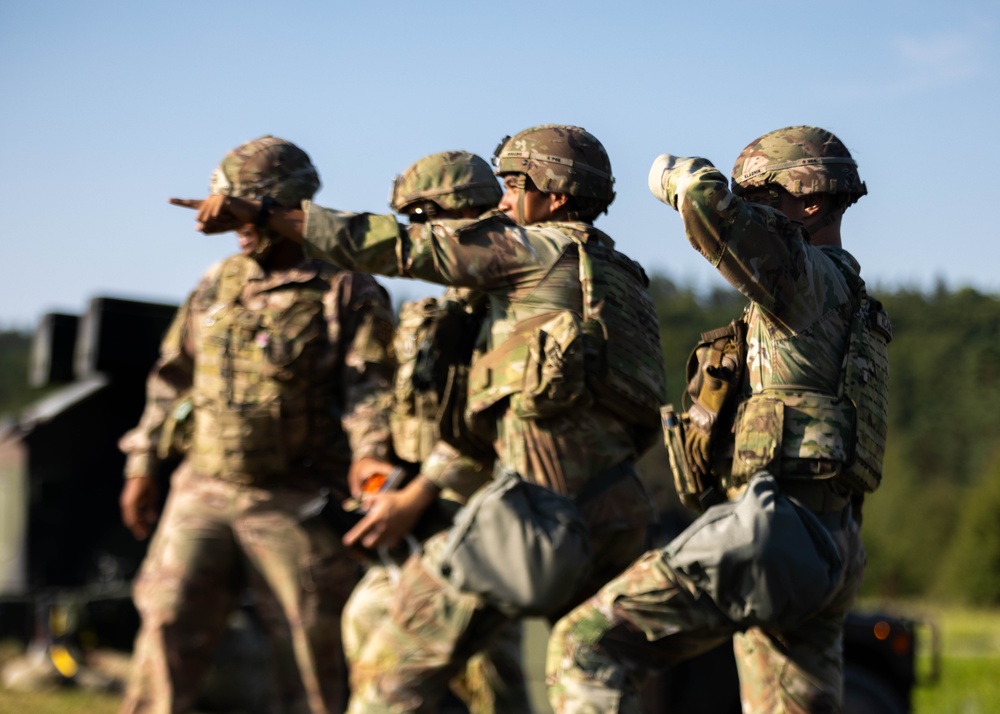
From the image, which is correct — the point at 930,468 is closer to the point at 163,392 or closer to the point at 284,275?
the point at 163,392

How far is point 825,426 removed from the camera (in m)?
4.41

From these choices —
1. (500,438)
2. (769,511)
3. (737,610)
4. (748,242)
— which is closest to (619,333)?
(500,438)

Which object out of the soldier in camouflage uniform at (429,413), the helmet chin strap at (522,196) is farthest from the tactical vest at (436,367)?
the helmet chin strap at (522,196)

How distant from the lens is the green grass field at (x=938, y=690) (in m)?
8.57

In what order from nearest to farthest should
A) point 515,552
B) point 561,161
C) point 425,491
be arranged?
1. point 515,552
2. point 561,161
3. point 425,491

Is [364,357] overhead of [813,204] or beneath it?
beneath

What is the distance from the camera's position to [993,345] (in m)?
9.96

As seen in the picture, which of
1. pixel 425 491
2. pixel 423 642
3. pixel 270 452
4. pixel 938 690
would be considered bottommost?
pixel 938 690

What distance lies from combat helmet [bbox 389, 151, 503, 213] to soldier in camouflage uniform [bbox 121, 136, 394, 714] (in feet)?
2.12

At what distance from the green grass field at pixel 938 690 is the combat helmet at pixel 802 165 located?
377 cm

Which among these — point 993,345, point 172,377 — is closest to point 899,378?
point 993,345

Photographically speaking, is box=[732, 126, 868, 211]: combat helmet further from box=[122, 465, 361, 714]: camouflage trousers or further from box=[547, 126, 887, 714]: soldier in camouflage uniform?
box=[122, 465, 361, 714]: camouflage trousers

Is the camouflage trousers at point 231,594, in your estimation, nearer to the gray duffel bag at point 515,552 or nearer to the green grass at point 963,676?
the gray duffel bag at point 515,552

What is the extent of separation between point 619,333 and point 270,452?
194 cm
